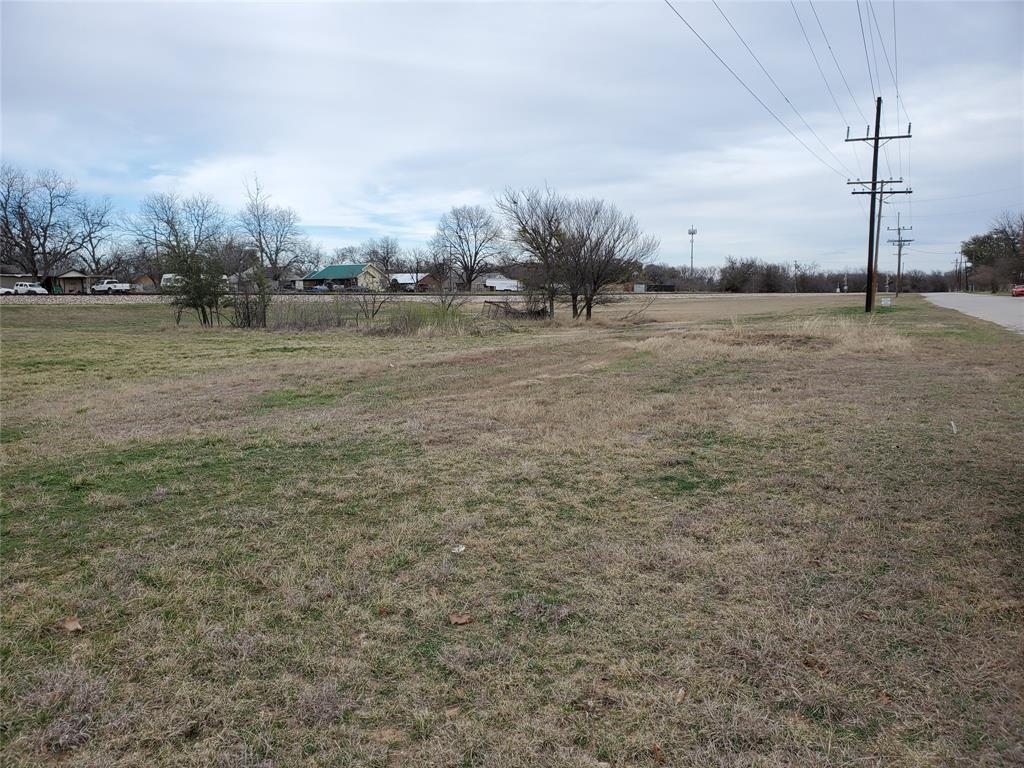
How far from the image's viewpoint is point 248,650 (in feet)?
9.07

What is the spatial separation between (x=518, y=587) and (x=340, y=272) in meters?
94.9

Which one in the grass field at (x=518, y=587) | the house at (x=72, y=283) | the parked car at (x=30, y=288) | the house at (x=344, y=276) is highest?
the house at (x=344, y=276)

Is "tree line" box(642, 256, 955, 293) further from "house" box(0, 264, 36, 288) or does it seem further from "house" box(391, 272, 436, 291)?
"house" box(0, 264, 36, 288)

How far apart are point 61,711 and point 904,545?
4.42 m

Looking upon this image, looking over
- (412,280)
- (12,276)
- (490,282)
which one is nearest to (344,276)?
(412,280)

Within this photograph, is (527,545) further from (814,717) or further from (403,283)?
(403,283)

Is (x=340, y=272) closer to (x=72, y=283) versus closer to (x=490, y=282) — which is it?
(x=490, y=282)

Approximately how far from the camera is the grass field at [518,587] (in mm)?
2273

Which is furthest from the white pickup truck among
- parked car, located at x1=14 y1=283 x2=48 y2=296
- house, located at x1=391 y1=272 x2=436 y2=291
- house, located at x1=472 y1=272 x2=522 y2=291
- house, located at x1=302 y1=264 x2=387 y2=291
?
house, located at x1=472 y1=272 x2=522 y2=291

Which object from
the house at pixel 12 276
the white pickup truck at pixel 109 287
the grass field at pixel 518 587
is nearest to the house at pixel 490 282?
the white pickup truck at pixel 109 287

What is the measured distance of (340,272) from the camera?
92.7 meters

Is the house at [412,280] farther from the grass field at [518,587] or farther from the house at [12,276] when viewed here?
the grass field at [518,587]

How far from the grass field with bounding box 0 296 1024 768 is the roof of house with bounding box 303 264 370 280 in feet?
286

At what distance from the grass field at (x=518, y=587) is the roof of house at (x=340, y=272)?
87.3 m
